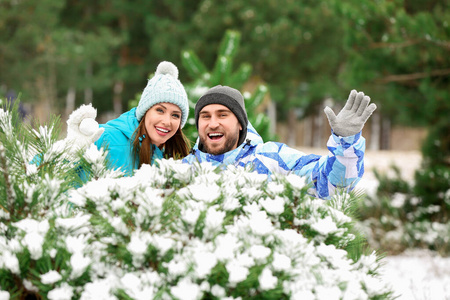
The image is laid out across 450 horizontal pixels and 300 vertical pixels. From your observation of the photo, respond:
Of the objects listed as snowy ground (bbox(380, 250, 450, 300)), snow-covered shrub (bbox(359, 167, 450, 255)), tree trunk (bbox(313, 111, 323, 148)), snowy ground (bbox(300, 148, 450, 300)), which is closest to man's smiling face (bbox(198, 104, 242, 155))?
snowy ground (bbox(300, 148, 450, 300))

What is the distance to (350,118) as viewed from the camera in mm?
2033

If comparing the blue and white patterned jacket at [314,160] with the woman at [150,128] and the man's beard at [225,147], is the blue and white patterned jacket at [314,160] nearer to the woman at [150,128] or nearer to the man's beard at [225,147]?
the man's beard at [225,147]

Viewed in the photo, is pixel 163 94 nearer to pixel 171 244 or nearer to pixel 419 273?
pixel 171 244

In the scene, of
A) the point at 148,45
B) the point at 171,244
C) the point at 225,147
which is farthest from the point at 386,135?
the point at 171,244

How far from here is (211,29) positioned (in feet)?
64.5

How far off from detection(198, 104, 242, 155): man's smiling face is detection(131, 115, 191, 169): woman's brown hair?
0.88 feet

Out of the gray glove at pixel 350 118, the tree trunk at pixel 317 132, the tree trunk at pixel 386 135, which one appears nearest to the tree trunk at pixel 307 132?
the tree trunk at pixel 317 132

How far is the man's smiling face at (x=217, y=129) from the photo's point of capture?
2594 mm

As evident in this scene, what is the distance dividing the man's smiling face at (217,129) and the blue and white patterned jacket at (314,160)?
6 centimetres

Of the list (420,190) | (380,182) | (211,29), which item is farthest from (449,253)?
(211,29)

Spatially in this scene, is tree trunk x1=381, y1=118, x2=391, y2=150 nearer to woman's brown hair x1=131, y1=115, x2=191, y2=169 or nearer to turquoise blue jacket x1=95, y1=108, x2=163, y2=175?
woman's brown hair x1=131, y1=115, x2=191, y2=169

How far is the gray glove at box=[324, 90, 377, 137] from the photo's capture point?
202cm

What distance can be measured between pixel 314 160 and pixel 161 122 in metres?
1.06

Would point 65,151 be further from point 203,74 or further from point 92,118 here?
point 203,74
